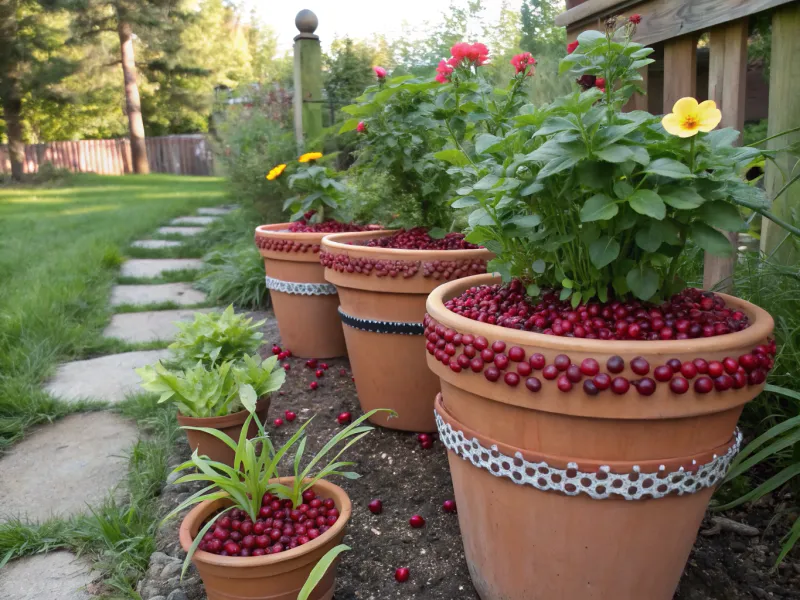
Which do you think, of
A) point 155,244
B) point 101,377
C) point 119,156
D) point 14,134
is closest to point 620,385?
point 101,377

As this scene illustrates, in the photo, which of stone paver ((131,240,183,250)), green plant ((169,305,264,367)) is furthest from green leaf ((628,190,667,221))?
stone paver ((131,240,183,250))

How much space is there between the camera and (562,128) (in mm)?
1021

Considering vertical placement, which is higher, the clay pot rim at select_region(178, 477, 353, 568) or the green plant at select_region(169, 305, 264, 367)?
the green plant at select_region(169, 305, 264, 367)

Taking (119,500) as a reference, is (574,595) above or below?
above

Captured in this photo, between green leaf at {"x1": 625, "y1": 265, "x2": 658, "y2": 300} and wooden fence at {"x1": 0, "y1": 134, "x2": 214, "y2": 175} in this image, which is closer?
green leaf at {"x1": 625, "y1": 265, "x2": 658, "y2": 300}

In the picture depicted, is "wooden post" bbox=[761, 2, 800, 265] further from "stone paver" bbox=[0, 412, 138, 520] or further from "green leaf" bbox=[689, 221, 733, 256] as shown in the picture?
"stone paver" bbox=[0, 412, 138, 520]

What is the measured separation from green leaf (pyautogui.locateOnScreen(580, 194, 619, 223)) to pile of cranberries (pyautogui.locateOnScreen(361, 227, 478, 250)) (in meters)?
1.09

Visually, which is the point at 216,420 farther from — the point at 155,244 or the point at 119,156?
the point at 119,156

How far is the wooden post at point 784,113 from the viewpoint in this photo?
166 centimetres

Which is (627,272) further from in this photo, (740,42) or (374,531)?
(740,42)

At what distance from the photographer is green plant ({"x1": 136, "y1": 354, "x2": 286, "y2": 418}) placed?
183 cm

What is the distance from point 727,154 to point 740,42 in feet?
3.15

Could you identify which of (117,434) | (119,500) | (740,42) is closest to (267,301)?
(117,434)

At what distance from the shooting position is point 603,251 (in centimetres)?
109
